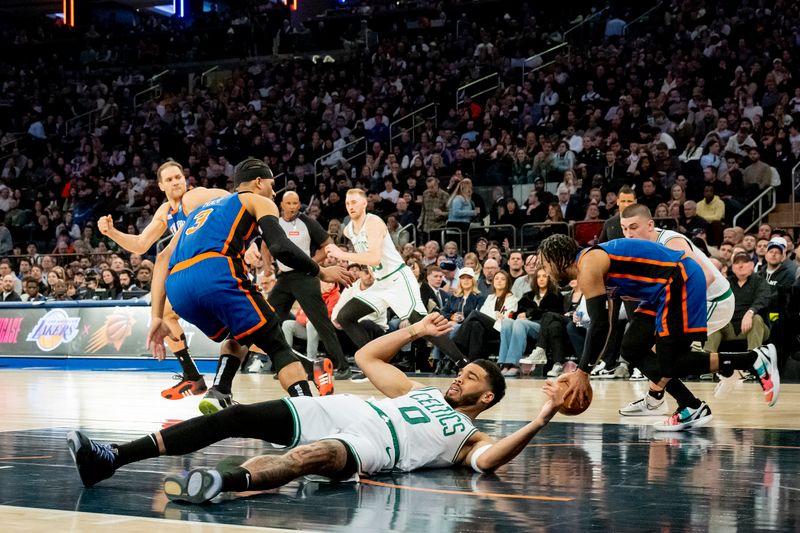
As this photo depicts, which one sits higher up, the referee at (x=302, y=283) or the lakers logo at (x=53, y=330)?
the referee at (x=302, y=283)

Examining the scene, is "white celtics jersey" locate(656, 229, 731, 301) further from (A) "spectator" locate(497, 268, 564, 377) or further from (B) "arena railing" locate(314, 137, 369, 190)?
(B) "arena railing" locate(314, 137, 369, 190)

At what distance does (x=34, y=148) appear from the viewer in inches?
1014

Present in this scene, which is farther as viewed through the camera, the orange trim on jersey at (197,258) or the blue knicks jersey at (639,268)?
the blue knicks jersey at (639,268)

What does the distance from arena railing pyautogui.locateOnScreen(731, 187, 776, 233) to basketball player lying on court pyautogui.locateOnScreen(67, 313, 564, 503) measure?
9671 millimetres

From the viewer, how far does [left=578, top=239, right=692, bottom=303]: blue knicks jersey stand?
238 inches

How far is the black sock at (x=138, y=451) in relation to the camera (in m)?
3.96

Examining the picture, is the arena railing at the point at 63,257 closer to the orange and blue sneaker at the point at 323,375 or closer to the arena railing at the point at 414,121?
the arena railing at the point at 414,121

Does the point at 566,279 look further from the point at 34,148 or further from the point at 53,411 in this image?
the point at 34,148

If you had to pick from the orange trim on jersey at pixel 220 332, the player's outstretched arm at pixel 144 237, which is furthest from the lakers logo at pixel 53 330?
the orange trim on jersey at pixel 220 332

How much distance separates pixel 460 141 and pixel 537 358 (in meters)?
7.30

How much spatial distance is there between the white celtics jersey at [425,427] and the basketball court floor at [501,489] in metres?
0.09

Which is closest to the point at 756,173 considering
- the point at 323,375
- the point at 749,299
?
the point at 749,299

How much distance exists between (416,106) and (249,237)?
1530 centimetres

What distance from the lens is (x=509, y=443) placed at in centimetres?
423
